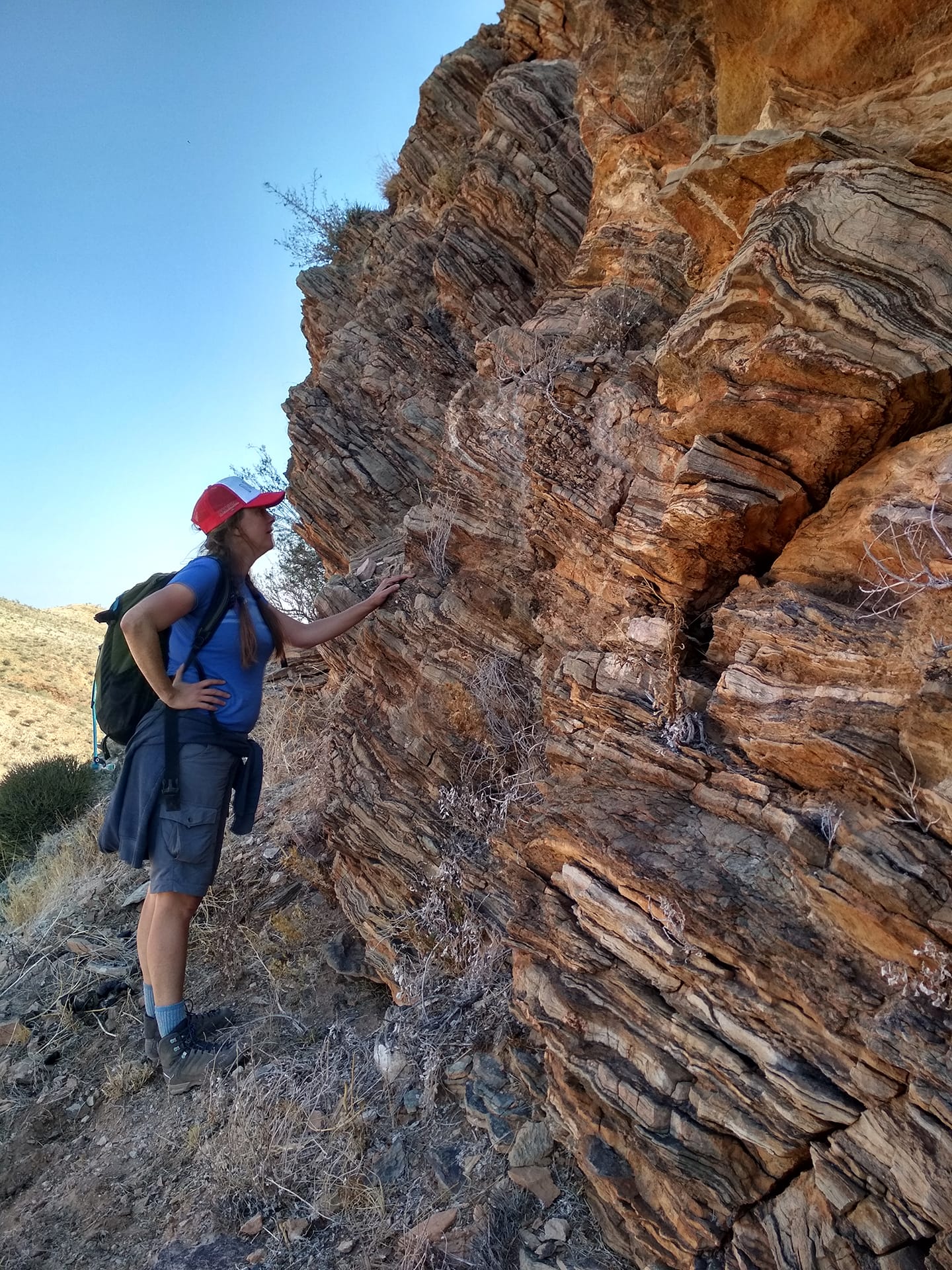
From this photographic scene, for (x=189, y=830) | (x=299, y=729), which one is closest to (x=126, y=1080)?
(x=189, y=830)

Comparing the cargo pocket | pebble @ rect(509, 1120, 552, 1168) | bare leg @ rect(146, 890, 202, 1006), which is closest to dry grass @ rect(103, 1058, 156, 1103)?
bare leg @ rect(146, 890, 202, 1006)

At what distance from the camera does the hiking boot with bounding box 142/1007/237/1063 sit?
14.4 ft

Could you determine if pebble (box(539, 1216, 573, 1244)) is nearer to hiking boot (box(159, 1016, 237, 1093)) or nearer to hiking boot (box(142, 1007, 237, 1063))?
hiking boot (box(159, 1016, 237, 1093))

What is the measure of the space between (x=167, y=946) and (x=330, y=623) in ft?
6.75

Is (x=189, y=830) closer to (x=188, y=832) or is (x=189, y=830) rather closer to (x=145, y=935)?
(x=188, y=832)

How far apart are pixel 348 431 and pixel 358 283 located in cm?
300

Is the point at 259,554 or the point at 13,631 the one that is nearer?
the point at 259,554

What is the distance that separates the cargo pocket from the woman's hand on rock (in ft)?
5.64

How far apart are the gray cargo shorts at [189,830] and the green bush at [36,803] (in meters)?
7.10

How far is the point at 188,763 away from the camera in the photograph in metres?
4.21

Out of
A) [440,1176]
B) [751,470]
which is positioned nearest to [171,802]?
[440,1176]

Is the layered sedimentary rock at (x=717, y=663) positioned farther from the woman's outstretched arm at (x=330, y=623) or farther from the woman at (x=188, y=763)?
the woman at (x=188, y=763)

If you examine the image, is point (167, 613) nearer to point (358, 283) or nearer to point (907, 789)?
point (907, 789)

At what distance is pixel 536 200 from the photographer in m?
7.61
